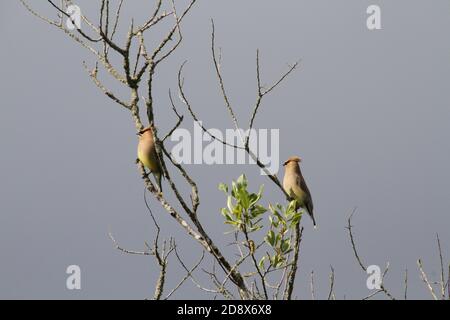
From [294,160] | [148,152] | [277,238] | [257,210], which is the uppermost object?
[148,152]

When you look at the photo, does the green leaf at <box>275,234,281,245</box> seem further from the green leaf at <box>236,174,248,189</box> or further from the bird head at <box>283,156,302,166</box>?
the bird head at <box>283,156,302,166</box>

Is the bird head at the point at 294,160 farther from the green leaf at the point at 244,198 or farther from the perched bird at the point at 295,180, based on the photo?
the green leaf at the point at 244,198

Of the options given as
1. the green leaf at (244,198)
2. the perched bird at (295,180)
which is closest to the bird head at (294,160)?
the perched bird at (295,180)

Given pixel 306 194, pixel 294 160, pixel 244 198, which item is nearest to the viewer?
pixel 244 198

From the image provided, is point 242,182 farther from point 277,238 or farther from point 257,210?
point 277,238

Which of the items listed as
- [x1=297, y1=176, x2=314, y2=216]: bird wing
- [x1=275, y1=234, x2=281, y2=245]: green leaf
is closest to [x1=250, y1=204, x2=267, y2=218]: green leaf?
→ [x1=275, y1=234, x2=281, y2=245]: green leaf

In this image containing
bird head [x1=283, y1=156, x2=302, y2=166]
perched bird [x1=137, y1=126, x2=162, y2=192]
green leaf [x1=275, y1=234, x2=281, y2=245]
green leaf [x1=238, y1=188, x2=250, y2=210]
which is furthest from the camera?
bird head [x1=283, y1=156, x2=302, y2=166]

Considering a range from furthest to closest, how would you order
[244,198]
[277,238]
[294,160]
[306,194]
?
[306,194] → [294,160] → [277,238] → [244,198]

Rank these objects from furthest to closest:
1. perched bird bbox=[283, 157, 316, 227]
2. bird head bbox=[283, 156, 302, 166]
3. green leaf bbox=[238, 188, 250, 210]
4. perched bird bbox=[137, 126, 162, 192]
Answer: bird head bbox=[283, 156, 302, 166] < perched bird bbox=[283, 157, 316, 227] < perched bird bbox=[137, 126, 162, 192] < green leaf bbox=[238, 188, 250, 210]

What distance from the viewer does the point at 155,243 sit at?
215 inches

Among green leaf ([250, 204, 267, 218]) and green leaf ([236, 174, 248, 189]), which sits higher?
green leaf ([236, 174, 248, 189])

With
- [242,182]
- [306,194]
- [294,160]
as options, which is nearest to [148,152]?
[294,160]

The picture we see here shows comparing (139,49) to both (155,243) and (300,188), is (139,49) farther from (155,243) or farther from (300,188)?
(300,188)
